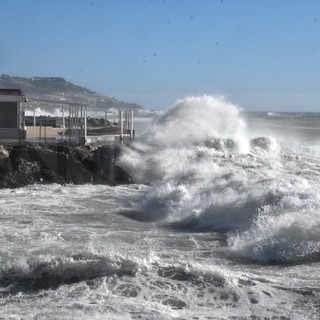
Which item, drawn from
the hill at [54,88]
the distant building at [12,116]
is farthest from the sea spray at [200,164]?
the hill at [54,88]

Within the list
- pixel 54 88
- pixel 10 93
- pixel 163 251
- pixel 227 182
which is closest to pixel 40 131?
pixel 10 93

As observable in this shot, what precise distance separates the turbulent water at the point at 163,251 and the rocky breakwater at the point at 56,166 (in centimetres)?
112

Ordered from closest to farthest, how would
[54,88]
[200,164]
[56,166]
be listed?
[56,166] → [200,164] → [54,88]

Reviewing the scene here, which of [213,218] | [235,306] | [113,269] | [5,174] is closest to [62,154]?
[5,174]

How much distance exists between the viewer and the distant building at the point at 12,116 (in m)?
25.9

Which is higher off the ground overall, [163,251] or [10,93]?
[10,93]

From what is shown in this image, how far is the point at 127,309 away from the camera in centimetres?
832

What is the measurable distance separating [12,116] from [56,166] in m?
4.56

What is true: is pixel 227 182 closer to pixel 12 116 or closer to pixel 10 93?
pixel 12 116

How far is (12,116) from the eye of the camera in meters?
26.1

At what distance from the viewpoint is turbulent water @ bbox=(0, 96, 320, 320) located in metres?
8.59

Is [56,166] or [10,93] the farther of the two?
[10,93]

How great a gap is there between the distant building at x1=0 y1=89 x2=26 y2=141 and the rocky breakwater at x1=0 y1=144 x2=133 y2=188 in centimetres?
232

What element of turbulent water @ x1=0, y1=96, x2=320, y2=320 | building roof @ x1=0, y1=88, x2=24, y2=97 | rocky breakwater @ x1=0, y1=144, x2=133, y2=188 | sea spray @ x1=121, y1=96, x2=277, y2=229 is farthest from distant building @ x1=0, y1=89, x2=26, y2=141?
turbulent water @ x1=0, y1=96, x2=320, y2=320
